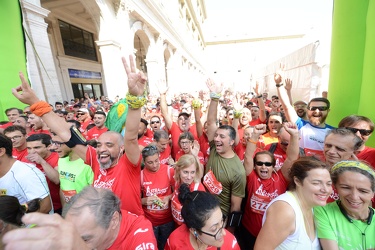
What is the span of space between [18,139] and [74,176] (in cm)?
139

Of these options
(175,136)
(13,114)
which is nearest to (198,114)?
(175,136)

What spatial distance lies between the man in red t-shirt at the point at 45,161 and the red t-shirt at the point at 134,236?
1.56 metres

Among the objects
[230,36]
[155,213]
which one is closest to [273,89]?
[155,213]

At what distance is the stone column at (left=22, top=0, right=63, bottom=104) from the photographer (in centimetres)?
489

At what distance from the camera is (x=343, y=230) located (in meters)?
1.31

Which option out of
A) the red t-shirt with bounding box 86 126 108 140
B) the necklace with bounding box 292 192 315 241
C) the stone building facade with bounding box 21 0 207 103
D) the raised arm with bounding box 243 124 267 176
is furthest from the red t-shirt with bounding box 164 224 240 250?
the stone building facade with bounding box 21 0 207 103

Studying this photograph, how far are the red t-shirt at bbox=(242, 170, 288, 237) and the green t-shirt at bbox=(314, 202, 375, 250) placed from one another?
0.61m

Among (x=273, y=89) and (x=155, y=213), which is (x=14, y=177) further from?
(x=273, y=89)

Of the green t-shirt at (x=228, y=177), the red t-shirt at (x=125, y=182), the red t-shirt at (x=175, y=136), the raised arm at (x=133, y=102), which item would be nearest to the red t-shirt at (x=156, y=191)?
the red t-shirt at (x=125, y=182)

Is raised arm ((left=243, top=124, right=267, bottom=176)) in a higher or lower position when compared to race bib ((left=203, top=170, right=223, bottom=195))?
higher

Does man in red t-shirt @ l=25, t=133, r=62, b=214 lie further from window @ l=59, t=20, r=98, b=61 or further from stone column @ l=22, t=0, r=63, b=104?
window @ l=59, t=20, r=98, b=61

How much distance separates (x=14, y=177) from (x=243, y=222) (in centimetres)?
250

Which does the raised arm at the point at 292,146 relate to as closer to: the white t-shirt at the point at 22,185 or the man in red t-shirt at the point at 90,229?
the man in red t-shirt at the point at 90,229

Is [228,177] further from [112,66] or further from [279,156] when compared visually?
[112,66]
